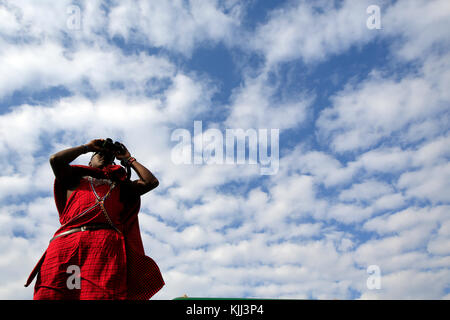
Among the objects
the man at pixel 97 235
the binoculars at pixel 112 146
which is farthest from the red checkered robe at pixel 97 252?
the binoculars at pixel 112 146

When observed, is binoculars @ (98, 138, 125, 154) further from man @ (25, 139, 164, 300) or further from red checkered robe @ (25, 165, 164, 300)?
red checkered robe @ (25, 165, 164, 300)

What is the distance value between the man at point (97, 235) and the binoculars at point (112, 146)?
0.03 meters

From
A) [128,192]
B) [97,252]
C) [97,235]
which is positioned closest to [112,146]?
[128,192]

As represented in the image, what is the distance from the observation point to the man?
171 inches

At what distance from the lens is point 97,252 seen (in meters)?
4.48

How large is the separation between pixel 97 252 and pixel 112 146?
1.62 m

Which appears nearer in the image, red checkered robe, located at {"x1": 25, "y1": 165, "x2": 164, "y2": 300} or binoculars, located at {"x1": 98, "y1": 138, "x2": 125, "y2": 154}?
red checkered robe, located at {"x1": 25, "y1": 165, "x2": 164, "y2": 300}

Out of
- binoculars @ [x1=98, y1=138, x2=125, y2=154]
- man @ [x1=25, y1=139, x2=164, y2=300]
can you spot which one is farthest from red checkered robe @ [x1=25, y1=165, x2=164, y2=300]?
binoculars @ [x1=98, y1=138, x2=125, y2=154]

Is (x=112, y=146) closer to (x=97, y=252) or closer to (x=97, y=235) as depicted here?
(x=97, y=235)

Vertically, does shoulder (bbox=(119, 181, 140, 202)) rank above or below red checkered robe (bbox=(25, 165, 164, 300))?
above
